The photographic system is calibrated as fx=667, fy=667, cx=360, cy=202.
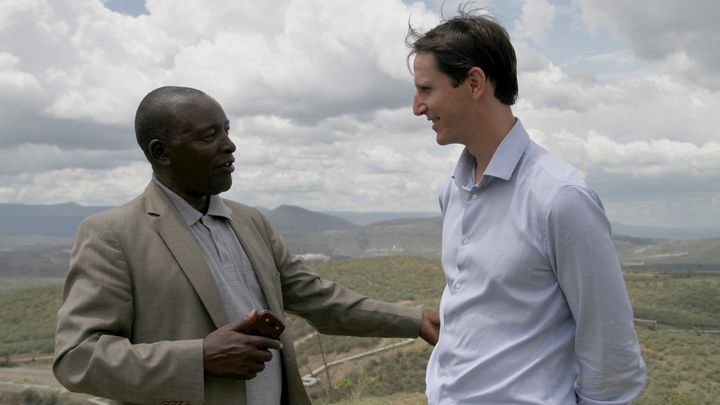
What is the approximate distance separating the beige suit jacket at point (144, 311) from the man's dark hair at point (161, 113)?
269 mm

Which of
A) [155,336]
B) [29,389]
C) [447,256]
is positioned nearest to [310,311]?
[155,336]

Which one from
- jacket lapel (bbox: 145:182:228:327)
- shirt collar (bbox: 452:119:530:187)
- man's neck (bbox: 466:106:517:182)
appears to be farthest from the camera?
jacket lapel (bbox: 145:182:228:327)

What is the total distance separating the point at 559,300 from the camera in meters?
2.23

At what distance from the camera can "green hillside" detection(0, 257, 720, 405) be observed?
617 inches

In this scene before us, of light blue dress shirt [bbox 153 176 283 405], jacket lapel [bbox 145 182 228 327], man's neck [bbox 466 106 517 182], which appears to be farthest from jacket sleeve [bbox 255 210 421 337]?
man's neck [bbox 466 106 517 182]

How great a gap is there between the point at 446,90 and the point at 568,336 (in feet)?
3.12

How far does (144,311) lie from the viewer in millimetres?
2768

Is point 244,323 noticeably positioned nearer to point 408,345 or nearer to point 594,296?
point 594,296

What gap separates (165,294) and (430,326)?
1.41 meters

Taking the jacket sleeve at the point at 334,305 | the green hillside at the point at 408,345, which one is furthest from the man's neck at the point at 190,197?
the green hillside at the point at 408,345

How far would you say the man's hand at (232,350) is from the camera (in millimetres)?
2656

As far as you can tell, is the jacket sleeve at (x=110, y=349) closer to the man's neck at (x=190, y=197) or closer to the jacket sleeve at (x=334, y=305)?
the man's neck at (x=190, y=197)

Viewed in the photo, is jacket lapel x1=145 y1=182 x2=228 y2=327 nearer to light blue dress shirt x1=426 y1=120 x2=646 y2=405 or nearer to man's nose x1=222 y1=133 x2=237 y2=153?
man's nose x1=222 y1=133 x2=237 y2=153

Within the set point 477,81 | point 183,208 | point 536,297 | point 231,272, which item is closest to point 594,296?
point 536,297
